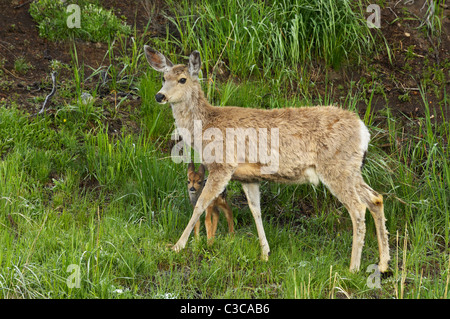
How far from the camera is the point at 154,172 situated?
7.33 metres

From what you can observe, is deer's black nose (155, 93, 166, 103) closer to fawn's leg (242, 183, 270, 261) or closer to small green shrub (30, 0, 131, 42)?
fawn's leg (242, 183, 270, 261)

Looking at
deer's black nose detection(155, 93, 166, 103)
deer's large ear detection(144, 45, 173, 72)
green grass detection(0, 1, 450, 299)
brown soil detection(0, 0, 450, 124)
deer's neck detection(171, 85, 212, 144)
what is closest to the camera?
green grass detection(0, 1, 450, 299)

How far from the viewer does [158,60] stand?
7.39 meters

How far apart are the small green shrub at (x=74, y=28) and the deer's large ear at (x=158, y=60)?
7.76 ft

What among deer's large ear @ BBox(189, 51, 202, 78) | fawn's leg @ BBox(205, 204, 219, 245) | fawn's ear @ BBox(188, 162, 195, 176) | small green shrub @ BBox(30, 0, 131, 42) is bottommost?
fawn's leg @ BBox(205, 204, 219, 245)

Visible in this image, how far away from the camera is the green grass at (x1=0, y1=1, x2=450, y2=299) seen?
5.88 metres

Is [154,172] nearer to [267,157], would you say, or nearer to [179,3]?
[267,157]

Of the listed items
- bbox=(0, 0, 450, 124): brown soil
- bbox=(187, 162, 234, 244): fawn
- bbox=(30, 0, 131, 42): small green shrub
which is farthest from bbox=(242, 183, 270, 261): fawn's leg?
bbox=(30, 0, 131, 42): small green shrub

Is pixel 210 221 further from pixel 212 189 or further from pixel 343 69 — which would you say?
pixel 343 69

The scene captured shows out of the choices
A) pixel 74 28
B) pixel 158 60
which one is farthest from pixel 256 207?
pixel 74 28

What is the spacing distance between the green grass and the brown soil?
0.19 metres

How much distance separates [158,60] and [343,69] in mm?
3150

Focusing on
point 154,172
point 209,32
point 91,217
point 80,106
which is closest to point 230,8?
point 209,32

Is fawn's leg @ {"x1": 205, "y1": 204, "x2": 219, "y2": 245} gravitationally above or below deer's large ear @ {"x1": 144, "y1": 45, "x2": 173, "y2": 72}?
below
